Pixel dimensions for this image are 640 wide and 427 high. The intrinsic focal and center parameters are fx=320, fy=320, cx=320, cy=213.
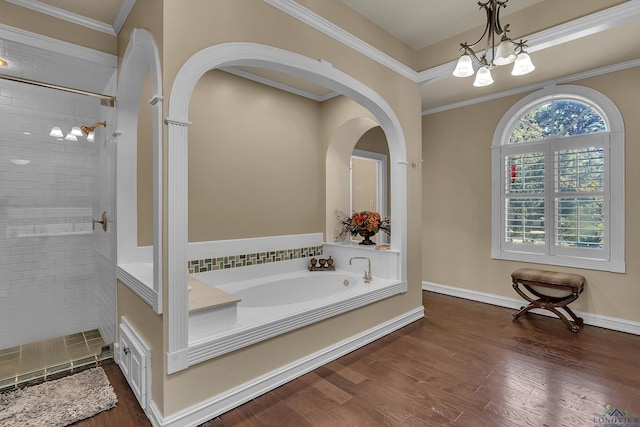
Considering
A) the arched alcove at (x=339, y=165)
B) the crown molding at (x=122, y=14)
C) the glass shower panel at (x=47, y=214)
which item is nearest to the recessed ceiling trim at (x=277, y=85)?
the arched alcove at (x=339, y=165)

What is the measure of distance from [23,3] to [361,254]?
3483 millimetres

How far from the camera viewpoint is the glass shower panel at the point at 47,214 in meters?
2.78

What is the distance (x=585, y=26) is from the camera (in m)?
2.52

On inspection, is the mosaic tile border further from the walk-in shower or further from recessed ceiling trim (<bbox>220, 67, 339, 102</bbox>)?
recessed ceiling trim (<bbox>220, 67, 339, 102</bbox>)

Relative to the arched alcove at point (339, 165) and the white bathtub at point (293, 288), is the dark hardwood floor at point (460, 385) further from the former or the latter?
the arched alcove at point (339, 165)

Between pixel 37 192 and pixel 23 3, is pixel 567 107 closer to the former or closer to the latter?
pixel 23 3

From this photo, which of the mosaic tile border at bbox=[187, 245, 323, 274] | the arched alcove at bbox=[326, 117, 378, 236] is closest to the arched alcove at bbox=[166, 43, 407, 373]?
the mosaic tile border at bbox=[187, 245, 323, 274]

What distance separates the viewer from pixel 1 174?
8.98 ft

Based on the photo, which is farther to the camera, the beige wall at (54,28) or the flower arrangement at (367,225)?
the flower arrangement at (367,225)

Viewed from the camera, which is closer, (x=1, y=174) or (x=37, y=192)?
(x=1, y=174)

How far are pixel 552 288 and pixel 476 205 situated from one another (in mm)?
1331

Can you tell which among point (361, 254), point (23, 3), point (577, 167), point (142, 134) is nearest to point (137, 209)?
point (142, 134)

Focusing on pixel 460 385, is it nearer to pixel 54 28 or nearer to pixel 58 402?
pixel 58 402

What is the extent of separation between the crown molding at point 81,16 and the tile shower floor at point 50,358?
259cm
